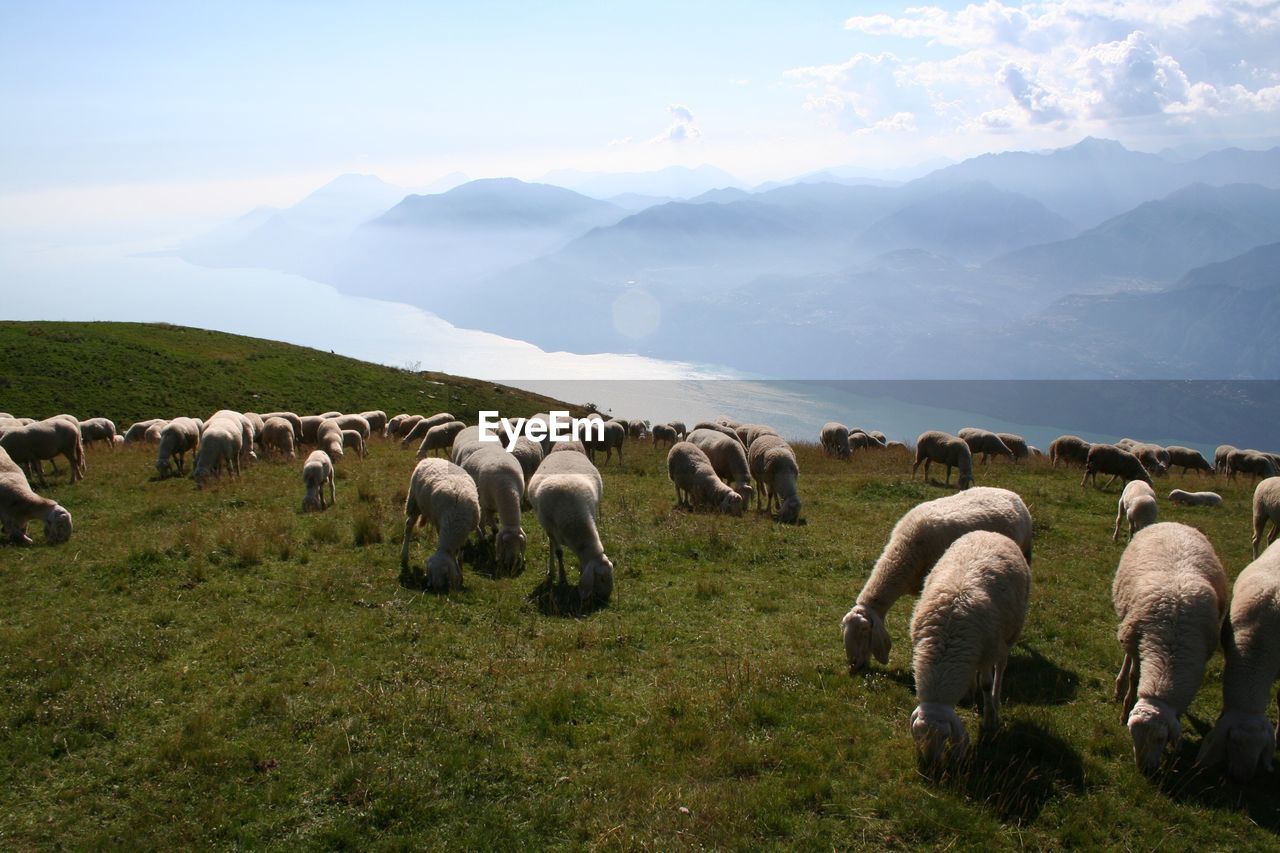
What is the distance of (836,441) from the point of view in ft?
108

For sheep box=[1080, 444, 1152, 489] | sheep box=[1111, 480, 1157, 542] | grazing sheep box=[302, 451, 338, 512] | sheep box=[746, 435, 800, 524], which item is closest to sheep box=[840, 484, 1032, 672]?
sheep box=[746, 435, 800, 524]

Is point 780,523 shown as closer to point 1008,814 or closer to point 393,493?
point 393,493

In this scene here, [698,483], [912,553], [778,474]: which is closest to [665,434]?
[778,474]

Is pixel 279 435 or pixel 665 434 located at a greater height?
pixel 665 434

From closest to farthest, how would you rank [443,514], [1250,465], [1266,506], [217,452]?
1. [443,514]
2. [1266,506]
3. [217,452]
4. [1250,465]

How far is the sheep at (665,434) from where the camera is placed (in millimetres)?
35250

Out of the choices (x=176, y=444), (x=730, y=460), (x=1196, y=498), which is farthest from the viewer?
(x=1196, y=498)

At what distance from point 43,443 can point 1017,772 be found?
24112 mm

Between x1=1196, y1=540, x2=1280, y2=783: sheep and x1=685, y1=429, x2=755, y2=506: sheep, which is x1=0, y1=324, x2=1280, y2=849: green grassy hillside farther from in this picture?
x1=685, y1=429, x2=755, y2=506: sheep

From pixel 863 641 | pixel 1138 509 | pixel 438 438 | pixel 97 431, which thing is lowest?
pixel 863 641

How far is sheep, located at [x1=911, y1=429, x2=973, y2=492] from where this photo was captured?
24391mm

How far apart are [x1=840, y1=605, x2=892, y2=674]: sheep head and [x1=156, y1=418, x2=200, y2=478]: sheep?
66.5 feet

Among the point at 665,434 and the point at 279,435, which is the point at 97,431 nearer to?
the point at 279,435

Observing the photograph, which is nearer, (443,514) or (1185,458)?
(443,514)
